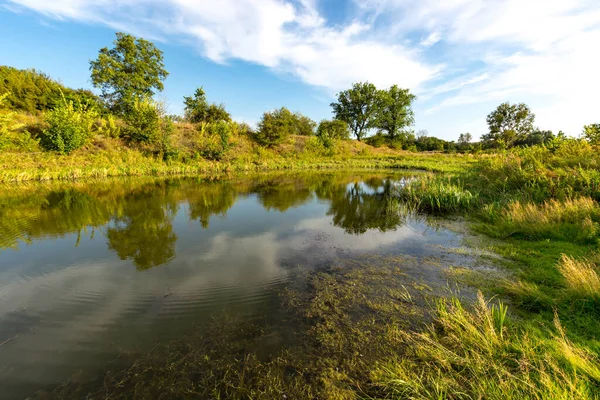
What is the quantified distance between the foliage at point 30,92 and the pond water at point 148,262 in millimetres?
25894

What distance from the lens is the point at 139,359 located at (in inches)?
123

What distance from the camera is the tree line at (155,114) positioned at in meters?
23.6

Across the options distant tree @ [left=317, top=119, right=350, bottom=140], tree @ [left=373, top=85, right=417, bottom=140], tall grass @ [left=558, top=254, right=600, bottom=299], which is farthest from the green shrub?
tree @ [left=373, top=85, right=417, bottom=140]

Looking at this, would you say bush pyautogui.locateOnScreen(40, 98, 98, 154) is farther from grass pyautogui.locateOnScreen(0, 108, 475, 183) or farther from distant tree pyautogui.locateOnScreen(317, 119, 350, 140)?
distant tree pyautogui.locateOnScreen(317, 119, 350, 140)

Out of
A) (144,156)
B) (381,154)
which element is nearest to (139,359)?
(144,156)

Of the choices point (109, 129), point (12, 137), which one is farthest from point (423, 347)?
point (109, 129)

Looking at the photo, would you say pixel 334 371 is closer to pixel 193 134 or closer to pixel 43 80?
pixel 193 134

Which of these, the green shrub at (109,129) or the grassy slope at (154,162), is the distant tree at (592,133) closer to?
the grassy slope at (154,162)

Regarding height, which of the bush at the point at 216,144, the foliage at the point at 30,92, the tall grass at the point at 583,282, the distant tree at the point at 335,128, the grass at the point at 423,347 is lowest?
the grass at the point at 423,347

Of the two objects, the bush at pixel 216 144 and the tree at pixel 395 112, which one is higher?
the tree at pixel 395 112

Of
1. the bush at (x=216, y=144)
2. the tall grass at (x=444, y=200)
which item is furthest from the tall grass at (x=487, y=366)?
the bush at (x=216, y=144)

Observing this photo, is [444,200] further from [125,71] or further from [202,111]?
[125,71]

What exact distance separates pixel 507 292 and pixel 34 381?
692 cm

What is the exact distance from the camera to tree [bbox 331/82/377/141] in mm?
54781
